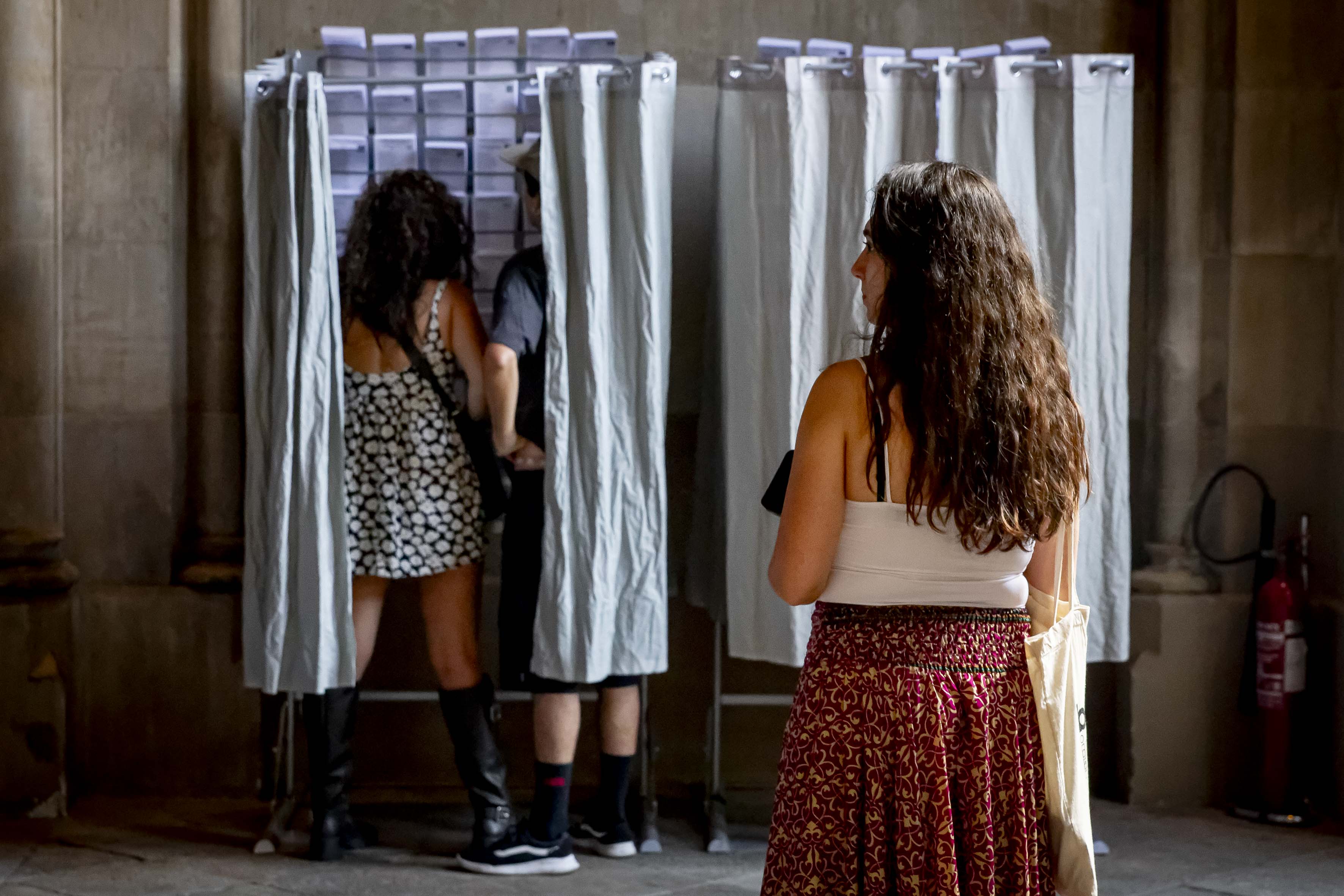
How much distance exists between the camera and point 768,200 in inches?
131

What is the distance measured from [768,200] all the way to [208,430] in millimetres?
1689

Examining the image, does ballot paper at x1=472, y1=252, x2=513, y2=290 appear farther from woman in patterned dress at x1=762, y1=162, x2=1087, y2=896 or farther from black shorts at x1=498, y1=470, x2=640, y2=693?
woman in patterned dress at x1=762, y1=162, x2=1087, y2=896

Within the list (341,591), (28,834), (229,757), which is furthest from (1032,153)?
(28,834)

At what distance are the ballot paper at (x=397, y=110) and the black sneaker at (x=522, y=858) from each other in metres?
1.79

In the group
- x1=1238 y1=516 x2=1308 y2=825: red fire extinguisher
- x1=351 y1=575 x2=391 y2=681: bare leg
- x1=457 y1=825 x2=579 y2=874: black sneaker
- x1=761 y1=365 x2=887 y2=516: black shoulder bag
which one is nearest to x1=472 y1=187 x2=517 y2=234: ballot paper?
x1=351 y1=575 x2=391 y2=681: bare leg

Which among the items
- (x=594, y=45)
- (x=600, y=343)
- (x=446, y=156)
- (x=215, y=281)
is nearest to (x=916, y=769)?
(x=600, y=343)

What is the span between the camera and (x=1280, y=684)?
12.2 feet

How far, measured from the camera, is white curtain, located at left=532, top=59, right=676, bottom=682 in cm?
325

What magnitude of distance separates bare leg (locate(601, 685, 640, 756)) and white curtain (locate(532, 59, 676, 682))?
11 cm

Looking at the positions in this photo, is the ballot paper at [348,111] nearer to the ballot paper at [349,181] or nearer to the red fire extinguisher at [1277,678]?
the ballot paper at [349,181]

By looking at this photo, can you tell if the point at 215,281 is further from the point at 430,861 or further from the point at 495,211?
the point at 430,861

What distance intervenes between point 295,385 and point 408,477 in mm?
332

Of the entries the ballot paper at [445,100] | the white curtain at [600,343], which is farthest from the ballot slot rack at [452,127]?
the white curtain at [600,343]

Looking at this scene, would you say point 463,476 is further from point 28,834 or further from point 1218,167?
point 1218,167
